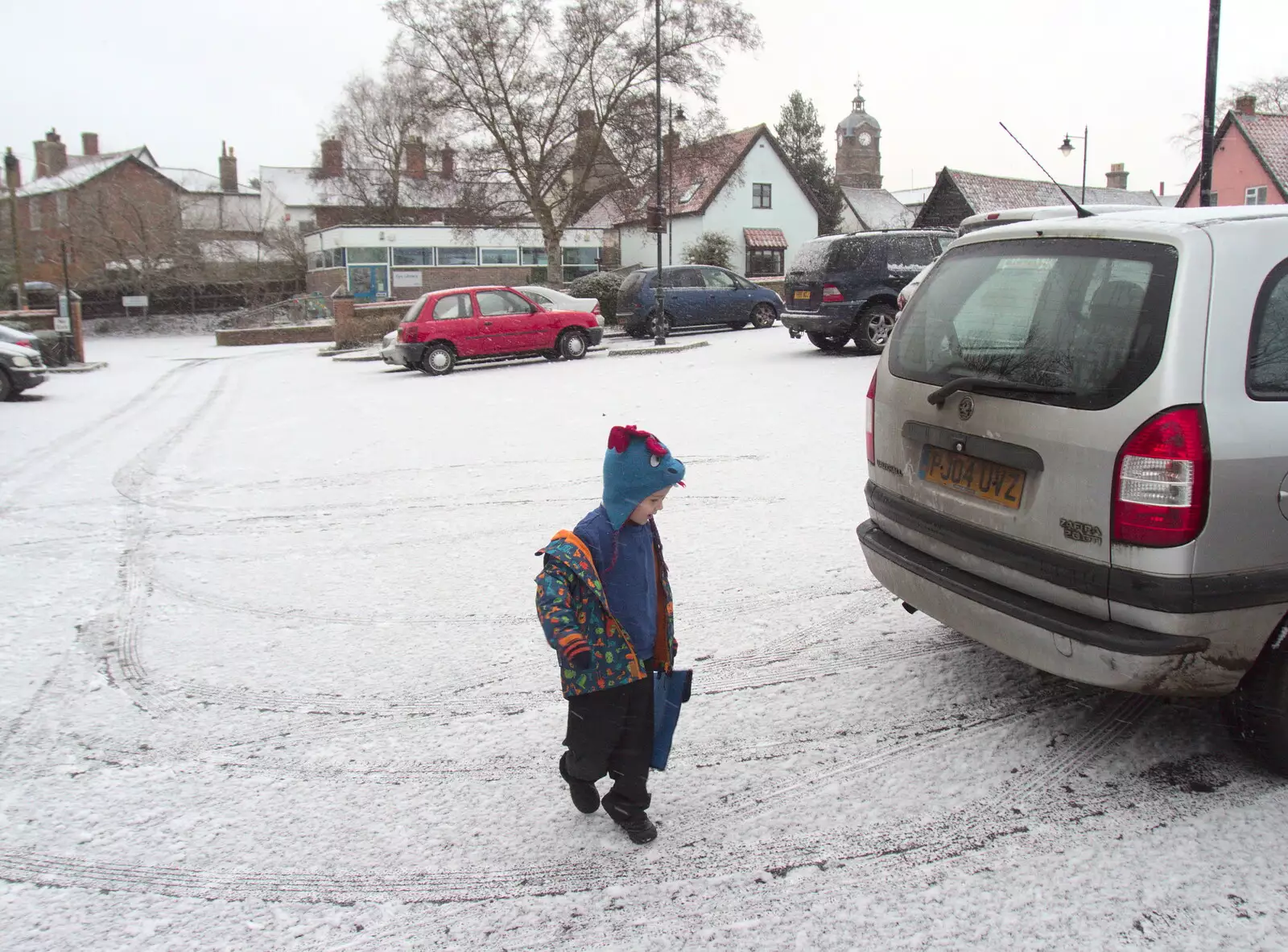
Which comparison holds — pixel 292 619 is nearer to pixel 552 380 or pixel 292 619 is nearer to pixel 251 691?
pixel 251 691

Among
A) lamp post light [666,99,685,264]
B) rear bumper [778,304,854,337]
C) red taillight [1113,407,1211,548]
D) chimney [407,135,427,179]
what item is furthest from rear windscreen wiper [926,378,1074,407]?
chimney [407,135,427,179]

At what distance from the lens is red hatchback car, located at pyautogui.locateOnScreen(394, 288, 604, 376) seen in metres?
18.9

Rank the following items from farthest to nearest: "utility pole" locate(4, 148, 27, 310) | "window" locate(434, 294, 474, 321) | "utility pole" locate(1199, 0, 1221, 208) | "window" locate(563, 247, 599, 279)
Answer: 1. "window" locate(563, 247, 599, 279)
2. "utility pole" locate(4, 148, 27, 310)
3. "window" locate(434, 294, 474, 321)
4. "utility pole" locate(1199, 0, 1221, 208)

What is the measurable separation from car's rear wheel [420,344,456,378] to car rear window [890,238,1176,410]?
15.5 m

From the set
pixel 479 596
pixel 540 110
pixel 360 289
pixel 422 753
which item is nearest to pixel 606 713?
pixel 422 753

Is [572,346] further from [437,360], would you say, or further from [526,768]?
[526,768]

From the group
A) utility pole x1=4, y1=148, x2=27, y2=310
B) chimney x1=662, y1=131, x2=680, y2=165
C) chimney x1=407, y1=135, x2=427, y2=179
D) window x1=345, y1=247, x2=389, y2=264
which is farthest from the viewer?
window x1=345, y1=247, x2=389, y2=264

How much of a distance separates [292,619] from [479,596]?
3.21ft

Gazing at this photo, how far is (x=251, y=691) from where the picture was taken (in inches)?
170

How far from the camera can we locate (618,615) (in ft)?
9.79

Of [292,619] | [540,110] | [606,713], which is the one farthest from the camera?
[540,110]

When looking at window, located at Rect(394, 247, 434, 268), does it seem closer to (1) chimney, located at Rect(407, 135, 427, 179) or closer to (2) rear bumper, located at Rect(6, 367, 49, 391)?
→ (1) chimney, located at Rect(407, 135, 427, 179)

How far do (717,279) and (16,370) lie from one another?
15266mm

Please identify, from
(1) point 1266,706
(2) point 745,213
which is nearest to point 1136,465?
(1) point 1266,706
